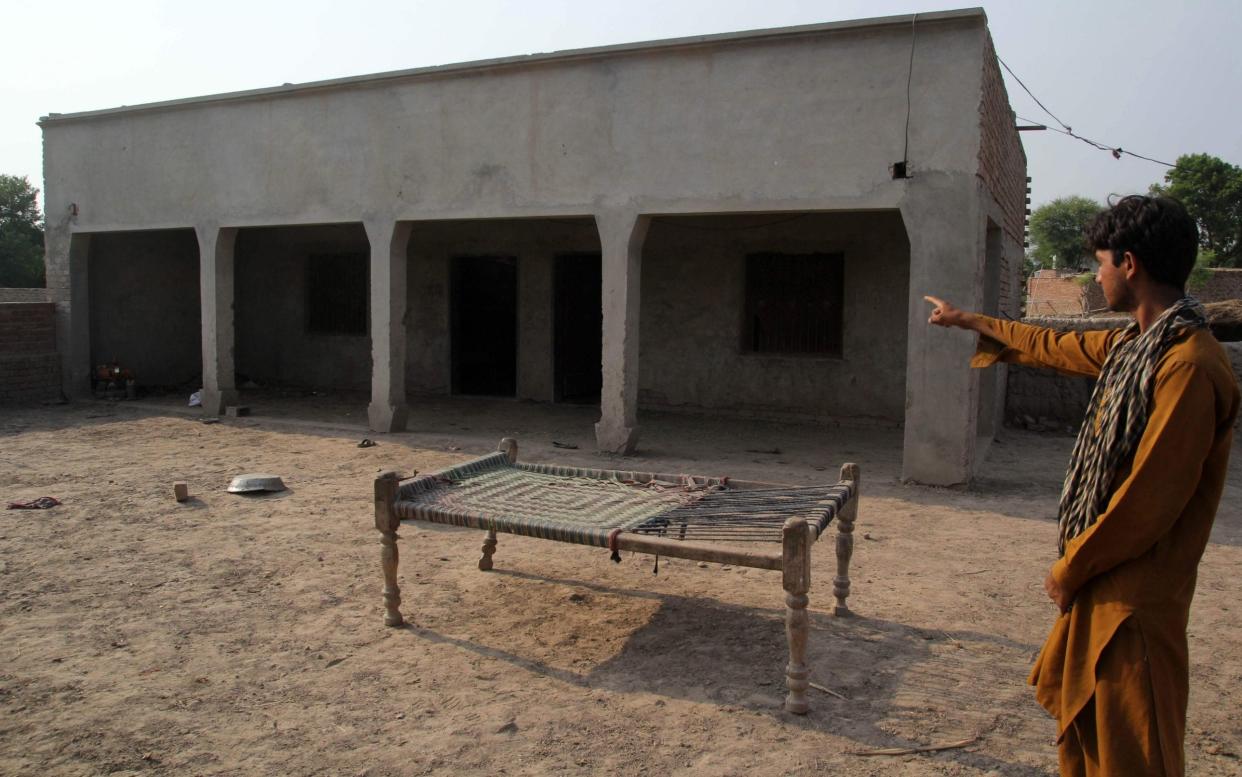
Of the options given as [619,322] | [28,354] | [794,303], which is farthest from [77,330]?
[794,303]

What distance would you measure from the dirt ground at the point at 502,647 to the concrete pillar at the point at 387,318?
261 centimetres

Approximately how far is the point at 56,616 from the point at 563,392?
807cm

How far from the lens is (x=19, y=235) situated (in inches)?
1097

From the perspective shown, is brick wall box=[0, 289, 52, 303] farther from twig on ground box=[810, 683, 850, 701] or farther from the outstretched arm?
the outstretched arm

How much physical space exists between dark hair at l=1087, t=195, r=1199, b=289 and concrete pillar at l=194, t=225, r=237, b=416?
10316 millimetres

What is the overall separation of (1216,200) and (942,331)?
99.1 feet

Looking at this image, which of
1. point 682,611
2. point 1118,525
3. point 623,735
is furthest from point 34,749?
point 1118,525

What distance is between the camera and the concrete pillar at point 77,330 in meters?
11.9

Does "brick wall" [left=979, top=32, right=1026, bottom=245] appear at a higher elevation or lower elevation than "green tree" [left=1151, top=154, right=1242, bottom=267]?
lower

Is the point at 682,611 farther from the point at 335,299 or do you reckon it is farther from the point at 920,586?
the point at 335,299

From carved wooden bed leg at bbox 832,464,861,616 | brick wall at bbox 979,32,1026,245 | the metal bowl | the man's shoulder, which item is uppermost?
brick wall at bbox 979,32,1026,245

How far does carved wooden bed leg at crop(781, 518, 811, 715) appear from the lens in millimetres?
3227

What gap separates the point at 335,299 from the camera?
43.9 feet

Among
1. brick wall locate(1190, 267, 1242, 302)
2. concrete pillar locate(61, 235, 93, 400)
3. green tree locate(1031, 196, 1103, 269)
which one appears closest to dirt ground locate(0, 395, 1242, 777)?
concrete pillar locate(61, 235, 93, 400)
